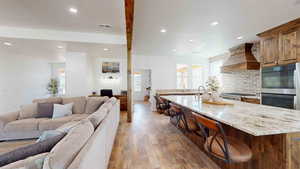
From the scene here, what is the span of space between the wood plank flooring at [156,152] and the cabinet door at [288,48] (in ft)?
9.29

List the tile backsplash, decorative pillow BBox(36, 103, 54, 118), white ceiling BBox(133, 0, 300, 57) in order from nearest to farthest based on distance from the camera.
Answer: white ceiling BBox(133, 0, 300, 57) → decorative pillow BBox(36, 103, 54, 118) → the tile backsplash

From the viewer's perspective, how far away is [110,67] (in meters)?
7.10

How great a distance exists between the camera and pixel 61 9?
2.74 metres

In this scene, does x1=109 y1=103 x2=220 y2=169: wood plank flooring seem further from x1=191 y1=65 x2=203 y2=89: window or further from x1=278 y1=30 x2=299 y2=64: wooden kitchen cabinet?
x1=191 y1=65 x2=203 y2=89: window

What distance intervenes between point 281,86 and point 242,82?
2446mm

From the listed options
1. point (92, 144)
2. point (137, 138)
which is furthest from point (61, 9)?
point (137, 138)

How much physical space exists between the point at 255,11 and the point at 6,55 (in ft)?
26.5

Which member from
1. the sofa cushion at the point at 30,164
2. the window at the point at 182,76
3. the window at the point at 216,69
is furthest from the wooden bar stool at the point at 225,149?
the window at the point at 182,76

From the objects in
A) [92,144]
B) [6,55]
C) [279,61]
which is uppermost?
[6,55]

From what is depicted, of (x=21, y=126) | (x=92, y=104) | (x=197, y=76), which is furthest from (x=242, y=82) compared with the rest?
(x=21, y=126)

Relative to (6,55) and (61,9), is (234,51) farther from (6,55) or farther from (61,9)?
(6,55)

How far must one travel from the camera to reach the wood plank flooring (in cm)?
197

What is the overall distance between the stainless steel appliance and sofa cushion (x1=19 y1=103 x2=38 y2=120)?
5.74 m

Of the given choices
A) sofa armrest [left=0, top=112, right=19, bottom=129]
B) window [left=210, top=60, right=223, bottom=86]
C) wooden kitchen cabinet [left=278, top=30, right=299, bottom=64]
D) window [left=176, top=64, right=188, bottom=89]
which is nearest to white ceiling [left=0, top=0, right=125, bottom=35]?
sofa armrest [left=0, top=112, right=19, bottom=129]
